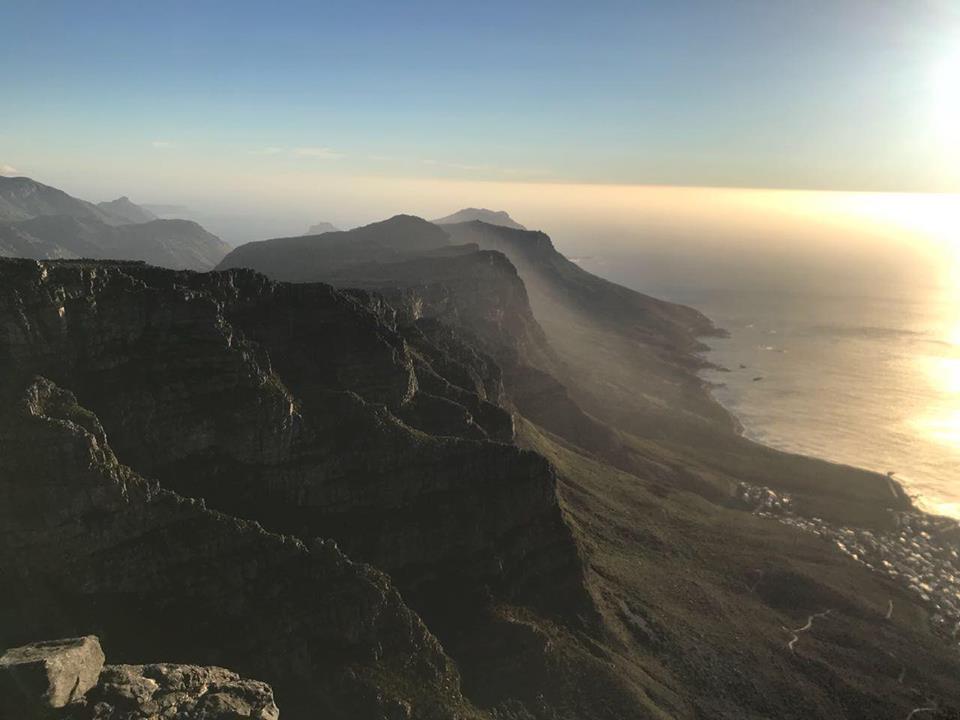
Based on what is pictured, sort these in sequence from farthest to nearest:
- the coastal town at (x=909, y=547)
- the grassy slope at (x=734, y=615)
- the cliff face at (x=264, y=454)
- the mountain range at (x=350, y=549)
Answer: the coastal town at (x=909, y=547)
the grassy slope at (x=734, y=615)
the cliff face at (x=264, y=454)
the mountain range at (x=350, y=549)

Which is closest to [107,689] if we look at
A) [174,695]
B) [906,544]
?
→ [174,695]

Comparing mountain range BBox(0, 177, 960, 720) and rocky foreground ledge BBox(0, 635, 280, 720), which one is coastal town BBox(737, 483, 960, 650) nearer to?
mountain range BBox(0, 177, 960, 720)

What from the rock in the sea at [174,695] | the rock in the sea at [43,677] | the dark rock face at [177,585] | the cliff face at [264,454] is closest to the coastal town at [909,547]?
the cliff face at [264,454]

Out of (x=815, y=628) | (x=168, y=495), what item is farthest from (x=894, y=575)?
(x=168, y=495)

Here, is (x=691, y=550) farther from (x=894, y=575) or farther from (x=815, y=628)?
(x=894, y=575)

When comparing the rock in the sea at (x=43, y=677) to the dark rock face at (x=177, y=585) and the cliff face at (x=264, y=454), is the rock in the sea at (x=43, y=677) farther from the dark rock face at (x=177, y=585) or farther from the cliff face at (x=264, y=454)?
the cliff face at (x=264, y=454)
